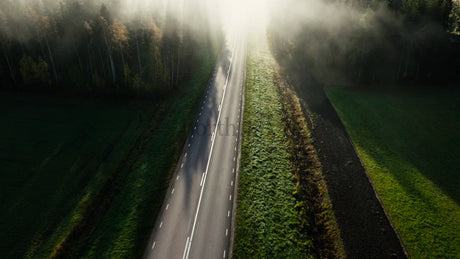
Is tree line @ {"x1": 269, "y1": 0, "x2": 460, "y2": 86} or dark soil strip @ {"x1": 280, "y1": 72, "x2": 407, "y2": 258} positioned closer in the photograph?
dark soil strip @ {"x1": 280, "y1": 72, "x2": 407, "y2": 258}

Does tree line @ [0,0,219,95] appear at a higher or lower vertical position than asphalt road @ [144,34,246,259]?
higher

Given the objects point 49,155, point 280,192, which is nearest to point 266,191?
point 280,192

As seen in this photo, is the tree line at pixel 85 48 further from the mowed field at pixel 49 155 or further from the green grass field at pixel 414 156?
the green grass field at pixel 414 156

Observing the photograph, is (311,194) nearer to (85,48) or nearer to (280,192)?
(280,192)

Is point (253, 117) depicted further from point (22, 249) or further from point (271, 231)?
point (22, 249)

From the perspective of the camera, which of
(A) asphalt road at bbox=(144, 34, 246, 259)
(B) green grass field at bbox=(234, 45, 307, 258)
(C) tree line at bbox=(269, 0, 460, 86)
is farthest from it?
(C) tree line at bbox=(269, 0, 460, 86)

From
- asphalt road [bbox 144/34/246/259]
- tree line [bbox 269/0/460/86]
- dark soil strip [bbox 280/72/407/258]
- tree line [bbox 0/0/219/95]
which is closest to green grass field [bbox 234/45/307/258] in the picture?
asphalt road [bbox 144/34/246/259]

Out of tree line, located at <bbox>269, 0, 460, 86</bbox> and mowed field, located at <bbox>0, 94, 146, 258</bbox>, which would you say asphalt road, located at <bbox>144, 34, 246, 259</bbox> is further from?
tree line, located at <bbox>269, 0, 460, 86</bbox>
